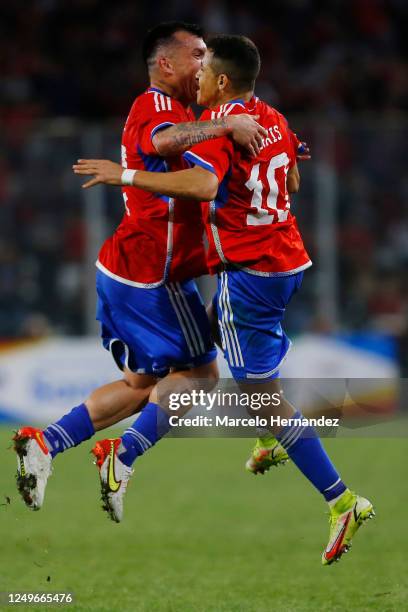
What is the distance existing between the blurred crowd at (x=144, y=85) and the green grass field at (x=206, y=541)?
1.82 metres

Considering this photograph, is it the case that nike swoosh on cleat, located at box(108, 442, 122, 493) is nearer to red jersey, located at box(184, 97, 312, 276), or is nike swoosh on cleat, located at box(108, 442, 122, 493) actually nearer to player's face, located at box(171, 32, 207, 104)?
red jersey, located at box(184, 97, 312, 276)

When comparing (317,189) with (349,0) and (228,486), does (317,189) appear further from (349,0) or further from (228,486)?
(349,0)

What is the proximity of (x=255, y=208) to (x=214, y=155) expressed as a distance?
15.7 inches

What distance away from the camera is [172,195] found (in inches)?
212

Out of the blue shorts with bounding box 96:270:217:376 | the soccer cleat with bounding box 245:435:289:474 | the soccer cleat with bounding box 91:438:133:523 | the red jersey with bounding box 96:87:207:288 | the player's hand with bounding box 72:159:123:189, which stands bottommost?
the soccer cleat with bounding box 245:435:289:474

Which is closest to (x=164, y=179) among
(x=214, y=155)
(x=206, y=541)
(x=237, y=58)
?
(x=214, y=155)

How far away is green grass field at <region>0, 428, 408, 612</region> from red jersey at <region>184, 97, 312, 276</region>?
1718 mm

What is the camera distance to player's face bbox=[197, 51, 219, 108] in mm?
5668

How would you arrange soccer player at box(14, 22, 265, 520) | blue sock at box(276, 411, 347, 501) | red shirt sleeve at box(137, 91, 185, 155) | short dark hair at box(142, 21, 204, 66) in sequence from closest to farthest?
red shirt sleeve at box(137, 91, 185, 155) < blue sock at box(276, 411, 347, 501) < soccer player at box(14, 22, 265, 520) < short dark hair at box(142, 21, 204, 66)

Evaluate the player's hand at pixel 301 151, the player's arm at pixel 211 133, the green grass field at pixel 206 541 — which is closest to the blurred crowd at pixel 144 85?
the green grass field at pixel 206 541

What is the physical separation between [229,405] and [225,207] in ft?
3.31

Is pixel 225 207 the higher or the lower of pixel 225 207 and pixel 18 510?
the higher

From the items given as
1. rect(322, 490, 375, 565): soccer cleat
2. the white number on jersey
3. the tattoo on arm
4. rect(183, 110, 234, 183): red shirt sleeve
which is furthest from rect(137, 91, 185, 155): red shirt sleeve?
rect(322, 490, 375, 565): soccer cleat

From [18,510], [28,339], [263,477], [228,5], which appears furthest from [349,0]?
[18,510]
